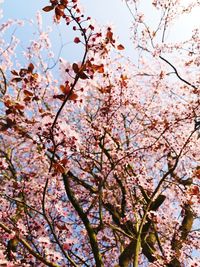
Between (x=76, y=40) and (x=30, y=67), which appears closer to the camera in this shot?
(x=76, y=40)

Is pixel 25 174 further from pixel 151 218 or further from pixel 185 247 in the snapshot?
pixel 185 247

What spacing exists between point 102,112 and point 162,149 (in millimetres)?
1939

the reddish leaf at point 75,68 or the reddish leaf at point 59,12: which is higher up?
the reddish leaf at point 59,12

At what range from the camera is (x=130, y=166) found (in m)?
6.98

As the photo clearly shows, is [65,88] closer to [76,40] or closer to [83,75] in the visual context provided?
[83,75]

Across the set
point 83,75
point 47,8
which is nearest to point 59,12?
point 47,8

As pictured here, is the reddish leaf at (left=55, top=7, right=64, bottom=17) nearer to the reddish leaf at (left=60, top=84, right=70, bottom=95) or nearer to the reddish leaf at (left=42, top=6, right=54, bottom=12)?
the reddish leaf at (left=42, top=6, right=54, bottom=12)

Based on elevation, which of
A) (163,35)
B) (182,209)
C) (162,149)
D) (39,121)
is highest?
(163,35)

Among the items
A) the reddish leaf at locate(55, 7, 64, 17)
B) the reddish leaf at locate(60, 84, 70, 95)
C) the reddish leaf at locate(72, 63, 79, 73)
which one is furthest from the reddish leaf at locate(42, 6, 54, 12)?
the reddish leaf at locate(60, 84, 70, 95)

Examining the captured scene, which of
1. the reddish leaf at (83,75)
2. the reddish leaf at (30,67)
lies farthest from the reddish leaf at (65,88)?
the reddish leaf at (30,67)

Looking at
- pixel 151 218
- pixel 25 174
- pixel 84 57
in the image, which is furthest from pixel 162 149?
pixel 84 57

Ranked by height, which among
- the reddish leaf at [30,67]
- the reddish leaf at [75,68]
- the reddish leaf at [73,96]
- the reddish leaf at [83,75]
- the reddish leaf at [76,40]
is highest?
the reddish leaf at [30,67]

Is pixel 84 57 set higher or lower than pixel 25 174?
lower

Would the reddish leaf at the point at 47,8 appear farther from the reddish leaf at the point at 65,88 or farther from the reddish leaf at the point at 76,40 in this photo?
the reddish leaf at the point at 65,88
